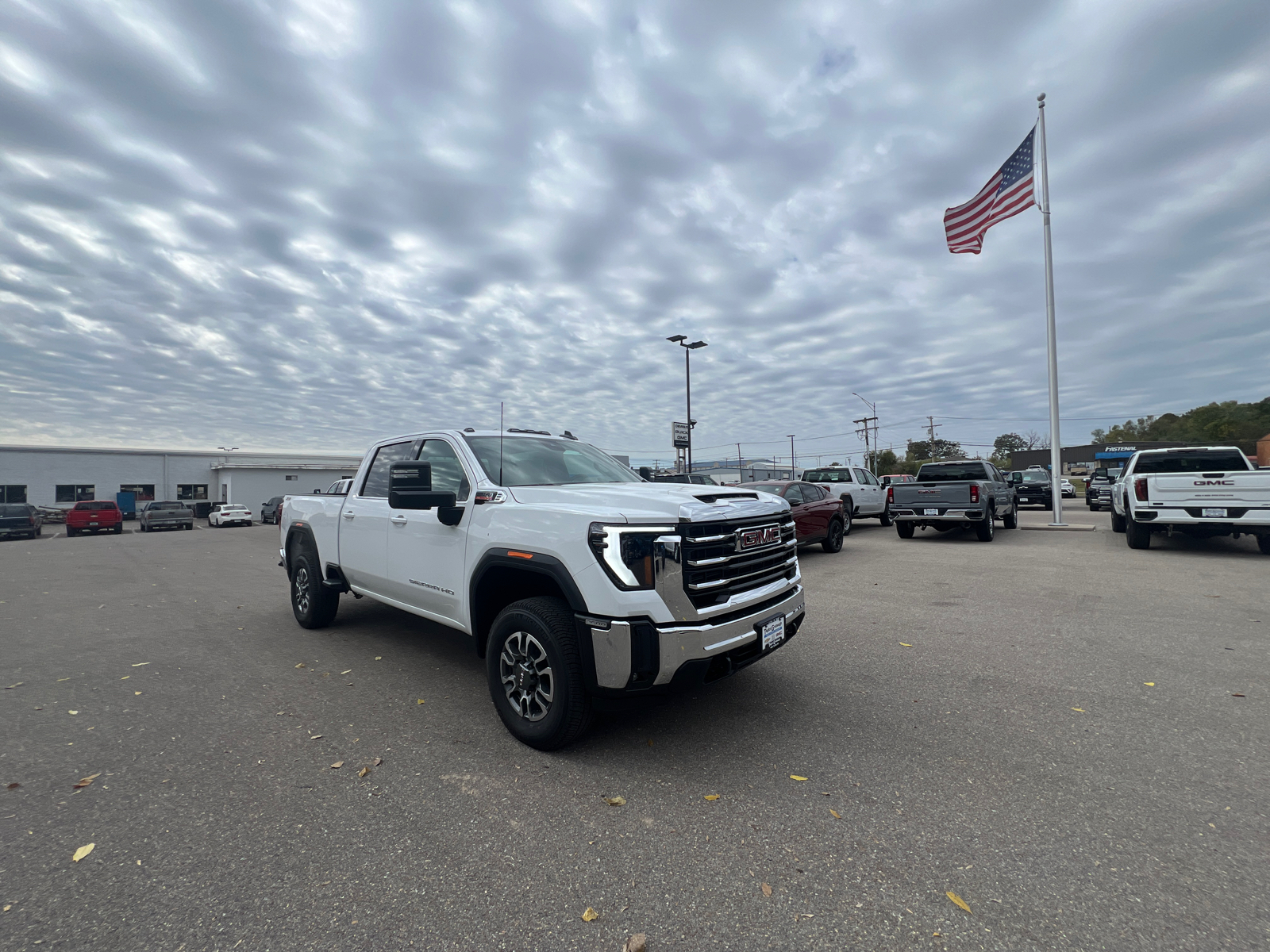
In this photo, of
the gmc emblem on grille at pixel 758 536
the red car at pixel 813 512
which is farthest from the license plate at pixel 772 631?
the red car at pixel 813 512

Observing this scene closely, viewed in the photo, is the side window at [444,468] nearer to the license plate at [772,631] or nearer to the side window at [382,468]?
the side window at [382,468]

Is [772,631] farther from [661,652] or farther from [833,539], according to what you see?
[833,539]

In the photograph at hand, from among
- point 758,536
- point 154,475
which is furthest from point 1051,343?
point 154,475

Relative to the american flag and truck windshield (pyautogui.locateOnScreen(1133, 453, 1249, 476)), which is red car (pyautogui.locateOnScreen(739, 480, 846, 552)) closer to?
truck windshield (pyautogui.locateOnScreen(1133, 453, 1249, 476))

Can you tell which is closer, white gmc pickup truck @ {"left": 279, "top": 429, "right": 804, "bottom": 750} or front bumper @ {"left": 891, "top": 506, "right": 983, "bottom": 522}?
white gmc pickup truck @ {"left": 279, "top": 429, "right": 804, "bottom": 750}

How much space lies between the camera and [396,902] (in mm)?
2271

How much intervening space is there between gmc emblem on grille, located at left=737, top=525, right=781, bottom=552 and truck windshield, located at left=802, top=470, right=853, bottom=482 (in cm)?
1555

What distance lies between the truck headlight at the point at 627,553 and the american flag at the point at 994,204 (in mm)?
16888

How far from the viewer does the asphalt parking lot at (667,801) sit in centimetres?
216

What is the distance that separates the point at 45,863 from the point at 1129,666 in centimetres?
667

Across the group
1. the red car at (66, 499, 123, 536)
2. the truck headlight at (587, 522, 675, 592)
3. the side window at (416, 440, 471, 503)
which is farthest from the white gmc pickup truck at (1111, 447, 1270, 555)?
the red car at (66, 499, 123, 536)

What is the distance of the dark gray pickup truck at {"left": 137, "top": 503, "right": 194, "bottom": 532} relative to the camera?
98.7 feet

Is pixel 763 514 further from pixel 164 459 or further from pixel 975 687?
pixel 164 459

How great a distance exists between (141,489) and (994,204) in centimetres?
5703
